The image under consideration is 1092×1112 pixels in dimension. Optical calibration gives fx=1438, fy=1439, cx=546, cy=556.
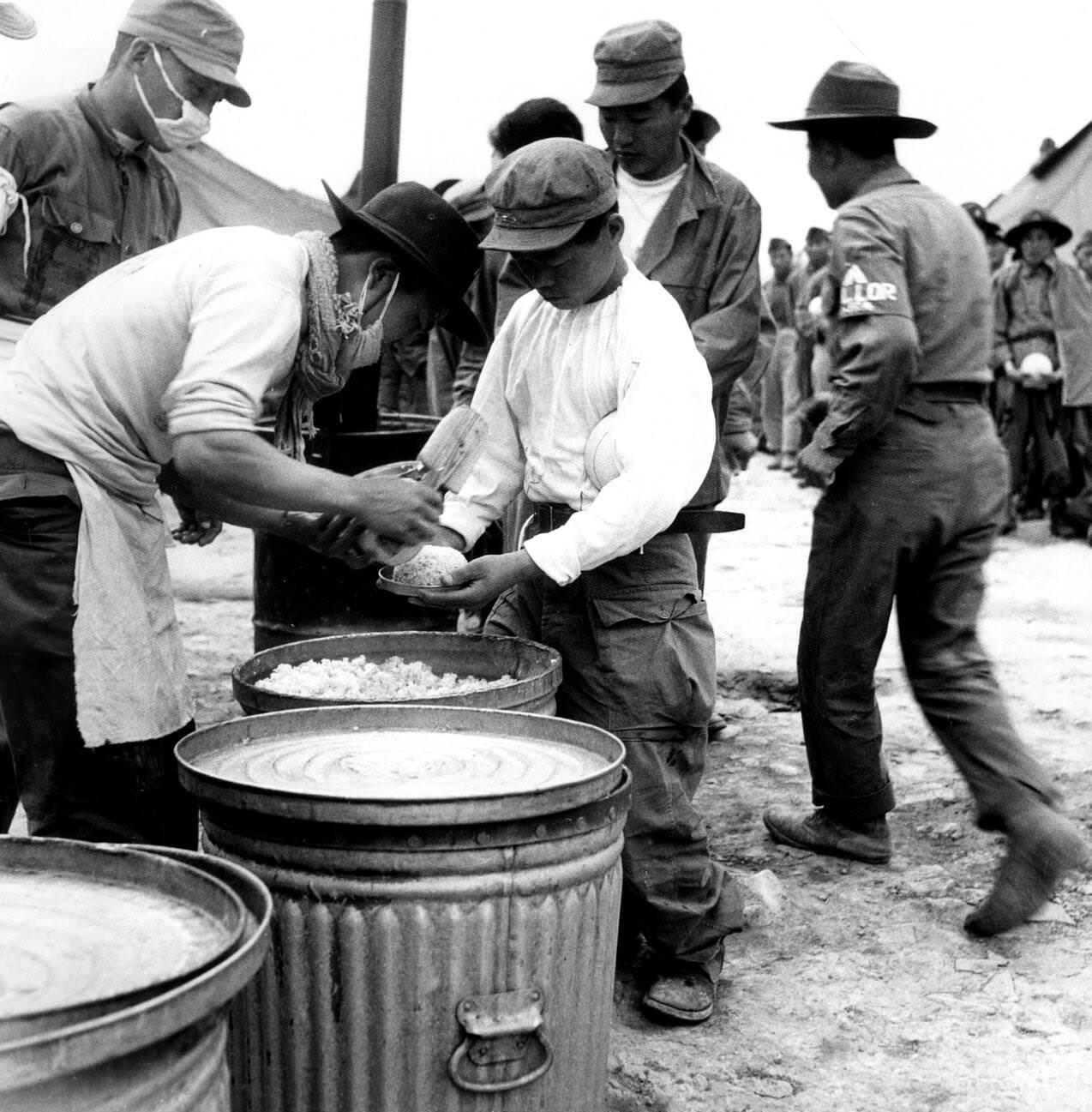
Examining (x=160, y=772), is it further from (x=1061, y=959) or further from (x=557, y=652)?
(x=1061, y=959)

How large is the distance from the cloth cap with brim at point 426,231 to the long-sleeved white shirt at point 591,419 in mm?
320

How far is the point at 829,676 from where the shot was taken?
4219 millimetres

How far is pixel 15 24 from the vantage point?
3297mm

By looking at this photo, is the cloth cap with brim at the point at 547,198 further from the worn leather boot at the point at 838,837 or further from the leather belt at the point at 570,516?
the worn leather boot at the point at 838,837

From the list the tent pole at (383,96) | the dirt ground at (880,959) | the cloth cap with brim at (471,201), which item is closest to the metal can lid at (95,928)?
the dirt ground at (880,959)

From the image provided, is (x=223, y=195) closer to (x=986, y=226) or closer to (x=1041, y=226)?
(x=986, y=226)

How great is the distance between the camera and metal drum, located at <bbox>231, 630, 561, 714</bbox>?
9.36 feet

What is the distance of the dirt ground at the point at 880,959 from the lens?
3.09 metres

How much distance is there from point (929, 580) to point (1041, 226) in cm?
787

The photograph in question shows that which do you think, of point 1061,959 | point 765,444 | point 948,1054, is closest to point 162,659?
point 948,1054

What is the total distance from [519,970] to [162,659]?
41.9 inches

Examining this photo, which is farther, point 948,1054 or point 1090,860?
point 1090,860

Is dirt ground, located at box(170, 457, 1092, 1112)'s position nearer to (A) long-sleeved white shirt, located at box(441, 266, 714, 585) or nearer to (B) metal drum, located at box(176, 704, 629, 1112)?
(B) metal drum, located at box(176, 704, 629, 1112)

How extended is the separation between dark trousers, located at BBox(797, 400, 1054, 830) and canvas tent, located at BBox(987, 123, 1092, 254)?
12080 millimetres
